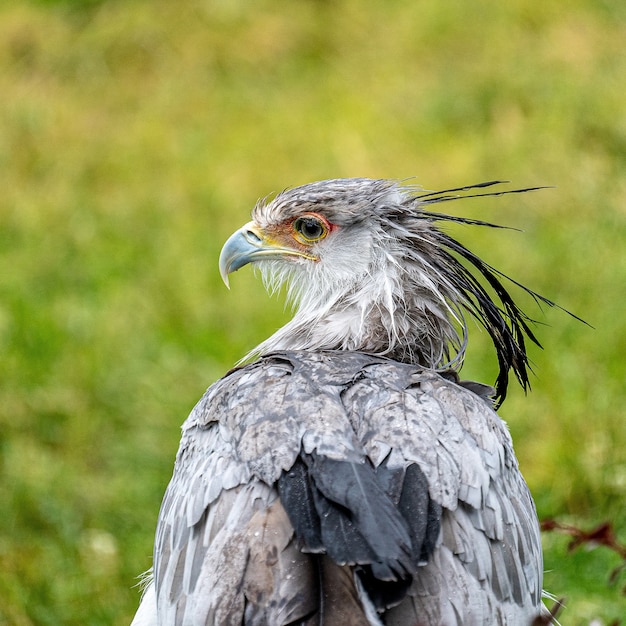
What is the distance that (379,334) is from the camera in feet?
12.7

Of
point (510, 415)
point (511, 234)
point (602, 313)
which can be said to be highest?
point (511, 234)

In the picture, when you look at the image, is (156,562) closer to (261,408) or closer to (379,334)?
(261,408)

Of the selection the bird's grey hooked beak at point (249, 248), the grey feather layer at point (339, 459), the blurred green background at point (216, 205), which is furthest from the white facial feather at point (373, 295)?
the blurred green background at point (216, 205)

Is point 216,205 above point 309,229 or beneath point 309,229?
above

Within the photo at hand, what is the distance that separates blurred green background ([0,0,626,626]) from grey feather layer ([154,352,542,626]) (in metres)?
1.36

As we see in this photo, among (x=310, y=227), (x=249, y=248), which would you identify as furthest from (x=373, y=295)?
(x=249, y=248)

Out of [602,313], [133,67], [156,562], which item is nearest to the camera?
[156,562]

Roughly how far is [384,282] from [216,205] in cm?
462

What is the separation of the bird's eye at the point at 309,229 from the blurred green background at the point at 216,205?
182cm

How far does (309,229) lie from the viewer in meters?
4.11

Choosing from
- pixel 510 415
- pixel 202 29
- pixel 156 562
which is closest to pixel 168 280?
pixel 510 415

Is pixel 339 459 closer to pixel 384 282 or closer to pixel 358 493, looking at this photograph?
pixel 358 493

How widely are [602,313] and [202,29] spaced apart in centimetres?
508

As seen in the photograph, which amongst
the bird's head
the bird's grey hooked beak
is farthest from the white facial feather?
the bird's grey hooked beak
